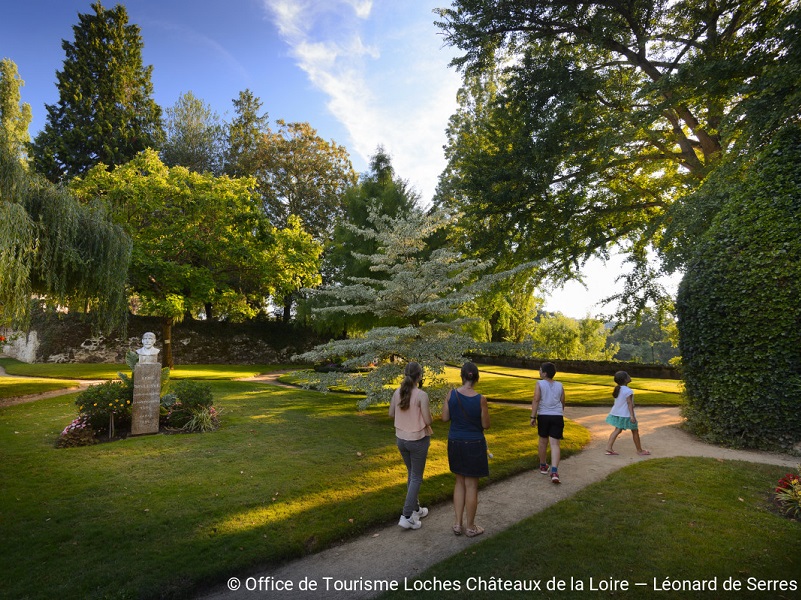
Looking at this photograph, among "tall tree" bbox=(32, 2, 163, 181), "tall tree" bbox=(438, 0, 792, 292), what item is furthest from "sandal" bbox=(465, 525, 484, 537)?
"tall tree" bbox=(32, 2, 163, 181)

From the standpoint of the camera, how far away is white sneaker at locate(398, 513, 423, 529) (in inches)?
207

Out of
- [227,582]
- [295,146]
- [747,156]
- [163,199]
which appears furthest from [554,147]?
[295,146]

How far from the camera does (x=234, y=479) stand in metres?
6.52

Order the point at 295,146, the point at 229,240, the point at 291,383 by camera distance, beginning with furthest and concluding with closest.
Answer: the point at 295,146
the point at 229,240
the point at 291,383

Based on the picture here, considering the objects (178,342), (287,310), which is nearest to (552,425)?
(178,342)

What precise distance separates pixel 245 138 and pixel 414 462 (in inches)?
1395

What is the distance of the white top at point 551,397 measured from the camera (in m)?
6.81

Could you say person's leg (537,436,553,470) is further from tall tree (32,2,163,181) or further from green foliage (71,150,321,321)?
tall tree (32,2,163,181)

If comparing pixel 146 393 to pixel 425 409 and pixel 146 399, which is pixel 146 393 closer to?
pixel 146 399

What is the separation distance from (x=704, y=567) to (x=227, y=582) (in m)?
4.88

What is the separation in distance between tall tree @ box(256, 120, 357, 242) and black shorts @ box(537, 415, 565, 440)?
27.6 m

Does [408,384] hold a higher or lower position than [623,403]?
higher

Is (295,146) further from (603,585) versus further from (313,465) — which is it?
(603,585)

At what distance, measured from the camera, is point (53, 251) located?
1159 centimetres
